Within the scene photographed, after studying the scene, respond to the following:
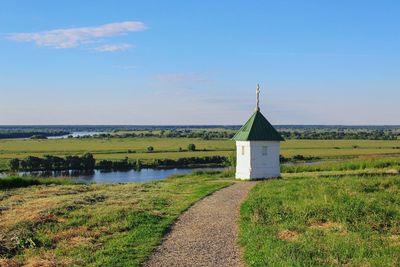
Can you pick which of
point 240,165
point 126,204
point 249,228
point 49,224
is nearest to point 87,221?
point 49,224

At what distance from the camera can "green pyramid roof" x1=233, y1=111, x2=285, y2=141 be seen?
31.4 metres

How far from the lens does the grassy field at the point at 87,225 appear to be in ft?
42.5

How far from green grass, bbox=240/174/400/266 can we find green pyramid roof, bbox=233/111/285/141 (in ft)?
25.9

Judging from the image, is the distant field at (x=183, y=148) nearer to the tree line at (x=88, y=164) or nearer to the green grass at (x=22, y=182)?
the tree line at (x=88, y=164)

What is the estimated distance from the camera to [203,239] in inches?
566

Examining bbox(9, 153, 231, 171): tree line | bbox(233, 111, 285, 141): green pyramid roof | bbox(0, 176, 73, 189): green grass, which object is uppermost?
bbox(233, 111, 285, 141): green pyramid roof

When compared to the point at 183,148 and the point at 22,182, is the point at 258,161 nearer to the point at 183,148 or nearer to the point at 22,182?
the point at 22,182

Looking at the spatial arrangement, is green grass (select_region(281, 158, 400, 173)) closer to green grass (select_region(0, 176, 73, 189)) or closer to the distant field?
green grass (select_region(0, 176, 73, 189))

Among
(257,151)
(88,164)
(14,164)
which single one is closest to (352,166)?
(257,151)

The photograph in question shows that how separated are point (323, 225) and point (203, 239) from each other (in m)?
4.11

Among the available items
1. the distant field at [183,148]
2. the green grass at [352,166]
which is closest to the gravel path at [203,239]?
the green grass at [352,166]

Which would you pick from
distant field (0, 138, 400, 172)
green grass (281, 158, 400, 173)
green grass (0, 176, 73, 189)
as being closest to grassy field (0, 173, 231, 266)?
green grass (0, 176, 73, 189)

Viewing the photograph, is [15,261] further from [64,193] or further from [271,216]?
[64,193]

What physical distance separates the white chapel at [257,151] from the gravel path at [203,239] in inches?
396
